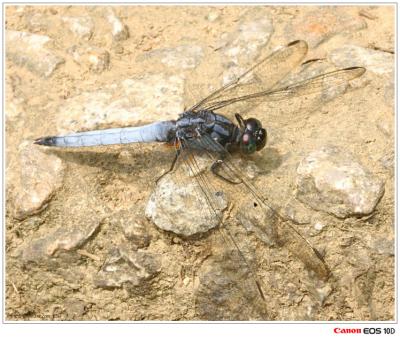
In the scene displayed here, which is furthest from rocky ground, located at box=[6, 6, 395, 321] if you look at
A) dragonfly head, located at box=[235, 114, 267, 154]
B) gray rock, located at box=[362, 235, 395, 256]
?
dragonfly head, located at box=[235, 114, 267, 154]

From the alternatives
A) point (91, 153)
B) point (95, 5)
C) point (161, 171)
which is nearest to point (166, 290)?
point (161, 171)

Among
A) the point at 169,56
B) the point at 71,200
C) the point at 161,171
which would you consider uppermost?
the point at 169,56

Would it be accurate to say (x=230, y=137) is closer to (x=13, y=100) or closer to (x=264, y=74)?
(x=264, y=74)

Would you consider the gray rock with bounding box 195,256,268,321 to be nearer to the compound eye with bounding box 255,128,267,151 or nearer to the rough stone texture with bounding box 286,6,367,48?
the compound eye with bounding box 255,128,267,151

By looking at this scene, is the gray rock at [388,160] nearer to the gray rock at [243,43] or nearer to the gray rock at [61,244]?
the gray rock at [243,43]

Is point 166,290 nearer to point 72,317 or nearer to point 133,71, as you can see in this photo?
point 72,317
